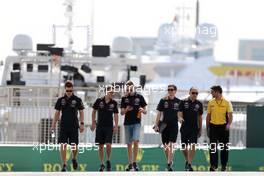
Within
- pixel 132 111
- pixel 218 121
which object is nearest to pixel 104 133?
pixel 132 111

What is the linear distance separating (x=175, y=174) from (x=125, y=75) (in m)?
12.0

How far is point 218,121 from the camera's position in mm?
15375

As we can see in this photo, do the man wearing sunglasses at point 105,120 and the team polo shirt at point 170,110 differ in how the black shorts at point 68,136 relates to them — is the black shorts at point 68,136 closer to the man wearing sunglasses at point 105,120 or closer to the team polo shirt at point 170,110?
the man wearing sunglasses at point 105,120

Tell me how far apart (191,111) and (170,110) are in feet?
1.20

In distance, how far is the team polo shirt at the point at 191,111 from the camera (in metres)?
15.6

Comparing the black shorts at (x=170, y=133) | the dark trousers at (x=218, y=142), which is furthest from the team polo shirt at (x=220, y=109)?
the black shorts at (x=170, y=133)

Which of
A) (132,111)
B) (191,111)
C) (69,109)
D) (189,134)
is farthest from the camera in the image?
(189,134)

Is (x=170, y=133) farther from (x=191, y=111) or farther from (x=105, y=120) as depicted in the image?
(x=105, y=120)

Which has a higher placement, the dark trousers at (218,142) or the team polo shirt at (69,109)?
the team polo shirt at (69,109)

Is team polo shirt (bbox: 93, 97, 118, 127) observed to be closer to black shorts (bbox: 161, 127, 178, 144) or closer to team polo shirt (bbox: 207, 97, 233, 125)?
black shorts (bbox: 161, 127, 178, 144)

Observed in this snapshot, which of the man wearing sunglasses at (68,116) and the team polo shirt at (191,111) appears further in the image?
the team polo shirt at (191,111)

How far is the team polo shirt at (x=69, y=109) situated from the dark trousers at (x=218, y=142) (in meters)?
2.30

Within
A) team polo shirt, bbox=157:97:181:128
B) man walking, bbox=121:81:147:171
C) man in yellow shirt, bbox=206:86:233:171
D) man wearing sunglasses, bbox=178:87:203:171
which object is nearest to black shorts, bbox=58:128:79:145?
man walking, bbox=121:81:147:171

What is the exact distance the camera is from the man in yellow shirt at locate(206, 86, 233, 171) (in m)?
15.3
